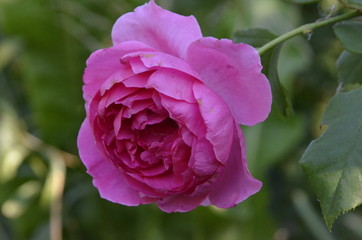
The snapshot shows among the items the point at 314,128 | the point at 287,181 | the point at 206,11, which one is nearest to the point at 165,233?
the point at 287,181

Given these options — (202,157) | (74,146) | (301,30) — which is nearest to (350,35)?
(301,30)

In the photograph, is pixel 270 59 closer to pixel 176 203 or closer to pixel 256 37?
pixel 256 37

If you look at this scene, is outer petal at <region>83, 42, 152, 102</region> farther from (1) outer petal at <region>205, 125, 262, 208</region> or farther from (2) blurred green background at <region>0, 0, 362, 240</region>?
(2) blurred green background at <region>0, 0, 362, 240</region>

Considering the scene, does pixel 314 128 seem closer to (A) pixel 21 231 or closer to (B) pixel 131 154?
(A) pixel 21 231

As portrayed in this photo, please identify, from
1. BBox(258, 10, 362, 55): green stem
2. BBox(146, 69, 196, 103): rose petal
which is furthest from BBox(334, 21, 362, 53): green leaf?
BBox(146, 69, 196, 103): rose petal

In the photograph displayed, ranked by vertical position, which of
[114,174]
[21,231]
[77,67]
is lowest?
[21,231]

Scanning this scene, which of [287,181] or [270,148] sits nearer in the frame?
[270,148]
